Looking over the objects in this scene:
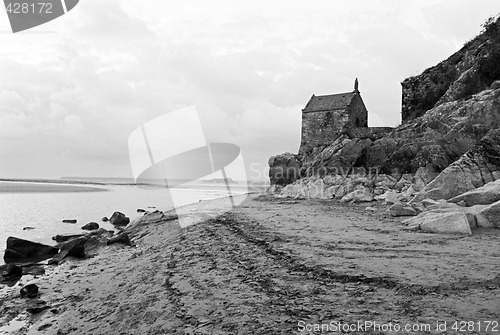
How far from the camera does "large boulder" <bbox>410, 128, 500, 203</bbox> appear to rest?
1163cm

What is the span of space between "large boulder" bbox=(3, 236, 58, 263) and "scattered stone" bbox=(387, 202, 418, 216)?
14107mm

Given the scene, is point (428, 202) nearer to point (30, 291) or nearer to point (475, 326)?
point (475, 326)

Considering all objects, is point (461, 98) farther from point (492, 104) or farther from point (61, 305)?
point (61, 305)

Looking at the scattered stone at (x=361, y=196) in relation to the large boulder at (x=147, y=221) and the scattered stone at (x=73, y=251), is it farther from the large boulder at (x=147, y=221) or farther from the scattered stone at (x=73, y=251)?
the scattered stone at (x=73, y=251)

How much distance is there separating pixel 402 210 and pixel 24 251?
1499 cm

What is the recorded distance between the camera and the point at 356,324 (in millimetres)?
4148

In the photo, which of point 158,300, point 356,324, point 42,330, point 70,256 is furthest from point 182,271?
point 70,256

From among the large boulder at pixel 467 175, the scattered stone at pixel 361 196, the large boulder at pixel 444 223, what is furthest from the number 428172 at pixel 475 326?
the scattered stone at pixel 361 196

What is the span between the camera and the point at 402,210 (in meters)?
11.4

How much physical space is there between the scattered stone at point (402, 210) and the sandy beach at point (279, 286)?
0.74 metres

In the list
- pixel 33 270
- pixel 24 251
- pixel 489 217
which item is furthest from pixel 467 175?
pixel 24 251

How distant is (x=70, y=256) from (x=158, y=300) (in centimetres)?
886

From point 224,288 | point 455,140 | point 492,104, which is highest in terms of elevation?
point 492,104

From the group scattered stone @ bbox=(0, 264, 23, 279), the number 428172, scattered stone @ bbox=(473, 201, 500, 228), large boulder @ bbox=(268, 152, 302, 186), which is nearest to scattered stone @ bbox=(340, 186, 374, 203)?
scattered stone @ bbox=(473, 201, 500, 228)
